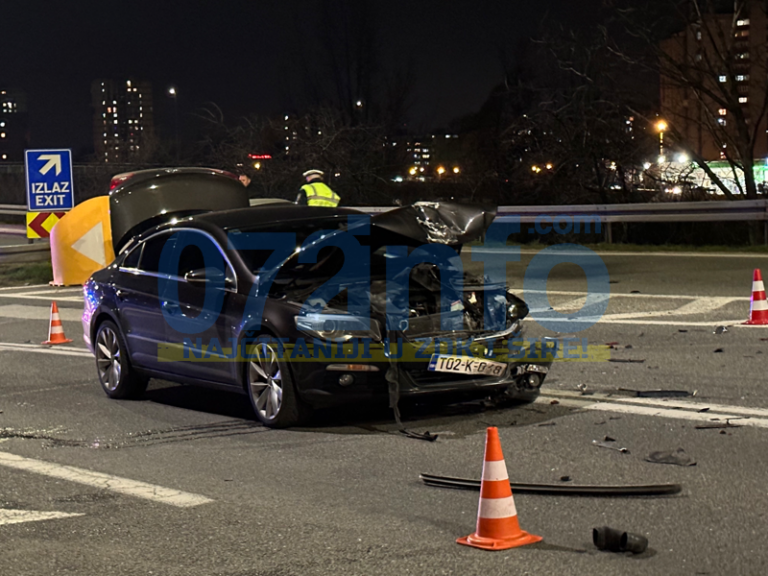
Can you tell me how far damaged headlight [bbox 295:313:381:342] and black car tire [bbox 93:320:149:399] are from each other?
93.9 inches

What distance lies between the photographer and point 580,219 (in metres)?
22.0

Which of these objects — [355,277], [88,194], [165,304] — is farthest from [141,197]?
[88,194]

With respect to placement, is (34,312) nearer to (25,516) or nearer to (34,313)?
(34,313)

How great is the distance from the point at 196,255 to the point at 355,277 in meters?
1.49

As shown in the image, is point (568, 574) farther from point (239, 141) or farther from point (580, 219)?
point (239, 141)

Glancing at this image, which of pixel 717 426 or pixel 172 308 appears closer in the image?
pixel 717 426

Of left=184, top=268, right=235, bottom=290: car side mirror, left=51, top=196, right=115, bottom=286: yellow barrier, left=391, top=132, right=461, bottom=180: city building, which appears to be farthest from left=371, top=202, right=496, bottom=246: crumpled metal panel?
left=391, top=132, right=461, bottom=180: city building

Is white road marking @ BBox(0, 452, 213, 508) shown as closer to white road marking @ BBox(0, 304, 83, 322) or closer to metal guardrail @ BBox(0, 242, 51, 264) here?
white road marking @ BBox(0, 304, 83, 322)

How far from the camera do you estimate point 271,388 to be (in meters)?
7.52

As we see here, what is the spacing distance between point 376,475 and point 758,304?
20.8 feet

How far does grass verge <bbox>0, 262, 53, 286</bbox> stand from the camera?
21.1 m

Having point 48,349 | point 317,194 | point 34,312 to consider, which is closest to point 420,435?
point 48,349

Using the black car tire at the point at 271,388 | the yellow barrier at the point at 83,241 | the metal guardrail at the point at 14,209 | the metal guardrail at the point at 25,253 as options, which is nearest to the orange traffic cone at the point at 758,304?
the black car tire at the point at 271,388

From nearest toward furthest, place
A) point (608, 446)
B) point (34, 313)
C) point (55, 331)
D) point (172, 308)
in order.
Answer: point (608, 446) → point (172, 308) → point (55, 331) → point (34, 313)
